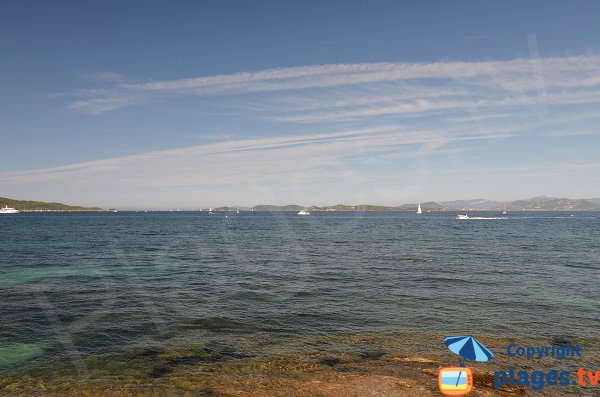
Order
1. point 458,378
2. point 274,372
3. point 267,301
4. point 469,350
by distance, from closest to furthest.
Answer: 1. point 458,378
2. point 469,350
3. point 274,372
4. point 267,301

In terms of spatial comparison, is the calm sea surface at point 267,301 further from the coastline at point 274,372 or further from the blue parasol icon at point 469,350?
the blue parasol icon at point 469,350

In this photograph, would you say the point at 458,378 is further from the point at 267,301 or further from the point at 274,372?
the point at 267,301

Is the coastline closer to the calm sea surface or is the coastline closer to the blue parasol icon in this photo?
the calm sea surface

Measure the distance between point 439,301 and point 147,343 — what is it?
22597 mm

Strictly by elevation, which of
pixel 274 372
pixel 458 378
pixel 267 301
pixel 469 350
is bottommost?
pixel 267 301

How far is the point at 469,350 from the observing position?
1578 centimetres

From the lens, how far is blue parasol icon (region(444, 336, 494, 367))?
51.0 feet

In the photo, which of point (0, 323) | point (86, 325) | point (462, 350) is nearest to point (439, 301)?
point (462, 350)

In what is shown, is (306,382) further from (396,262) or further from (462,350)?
(396,262)

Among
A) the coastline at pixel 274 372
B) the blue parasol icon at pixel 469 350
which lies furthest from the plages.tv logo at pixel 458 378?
the coastline at pixel 274 372

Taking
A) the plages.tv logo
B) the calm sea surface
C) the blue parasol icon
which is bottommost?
the calm sea surface

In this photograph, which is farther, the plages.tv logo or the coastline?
the coastline

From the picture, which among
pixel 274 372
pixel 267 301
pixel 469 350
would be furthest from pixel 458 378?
pixel 267 301

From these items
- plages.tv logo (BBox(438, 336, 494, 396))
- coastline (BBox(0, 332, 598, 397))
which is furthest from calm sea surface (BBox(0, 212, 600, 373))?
plages.tv logo (BBox(438, 336, 494, 396))
